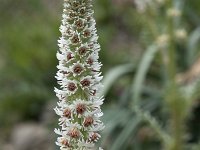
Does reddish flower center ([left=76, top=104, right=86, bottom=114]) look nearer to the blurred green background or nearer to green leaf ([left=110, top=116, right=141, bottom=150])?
green leaf ([left=110, top=116, right=141, bottom=150])

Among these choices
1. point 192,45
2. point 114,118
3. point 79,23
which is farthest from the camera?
point 192,45

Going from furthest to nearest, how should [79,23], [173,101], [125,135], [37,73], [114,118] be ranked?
[37,73] → [114,118] → [125,135] → [173,101] → [79,23]

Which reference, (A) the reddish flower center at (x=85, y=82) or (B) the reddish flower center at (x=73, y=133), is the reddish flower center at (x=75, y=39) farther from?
(B) the reddish flower center at (x=73, y=133)

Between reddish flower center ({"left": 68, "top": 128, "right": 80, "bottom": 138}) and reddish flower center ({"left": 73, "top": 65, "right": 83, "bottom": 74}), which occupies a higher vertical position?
reddish flower center ({"left": 73, "top": 65, "right": 83, "bottom": 74})

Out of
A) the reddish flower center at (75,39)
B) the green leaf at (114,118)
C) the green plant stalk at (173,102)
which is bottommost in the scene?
the reddish flower center at (75,39)

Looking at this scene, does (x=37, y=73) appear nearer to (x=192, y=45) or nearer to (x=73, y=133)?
(x=192, y=45)

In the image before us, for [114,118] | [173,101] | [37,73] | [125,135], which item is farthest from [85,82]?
[37,73]

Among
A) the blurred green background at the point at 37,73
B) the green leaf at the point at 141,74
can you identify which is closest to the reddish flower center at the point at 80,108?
Answer: the green leaf at the point at 141,74

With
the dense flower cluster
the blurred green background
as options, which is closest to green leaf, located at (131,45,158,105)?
the blurred green background

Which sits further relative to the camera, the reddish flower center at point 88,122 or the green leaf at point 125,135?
the green leaf at point 125,135
